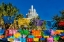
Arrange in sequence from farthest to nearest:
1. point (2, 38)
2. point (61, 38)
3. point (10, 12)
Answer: point (10, 12) → point (61, 38) → point (2, 38)

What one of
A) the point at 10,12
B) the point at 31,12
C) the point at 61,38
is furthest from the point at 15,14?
the point at 31,12

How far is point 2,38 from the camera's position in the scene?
1969cm

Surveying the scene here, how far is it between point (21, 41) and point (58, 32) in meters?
2.78

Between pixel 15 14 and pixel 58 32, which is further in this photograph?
pixel 15 14

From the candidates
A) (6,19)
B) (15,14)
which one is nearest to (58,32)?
(6,19)

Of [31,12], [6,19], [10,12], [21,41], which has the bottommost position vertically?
[21,41]

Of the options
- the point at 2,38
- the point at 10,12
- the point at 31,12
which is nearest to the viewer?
the point at 2,38

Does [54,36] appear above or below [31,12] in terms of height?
below

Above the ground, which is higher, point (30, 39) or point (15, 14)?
point (15, 14)

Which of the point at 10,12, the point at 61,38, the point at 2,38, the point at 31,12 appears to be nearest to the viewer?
the point at 2,38

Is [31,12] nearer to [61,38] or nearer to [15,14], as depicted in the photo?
[15,14]

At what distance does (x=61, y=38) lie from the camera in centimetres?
2130

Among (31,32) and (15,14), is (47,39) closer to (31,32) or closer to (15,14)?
(31,32)

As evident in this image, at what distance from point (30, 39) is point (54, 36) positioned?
68.6 inches
